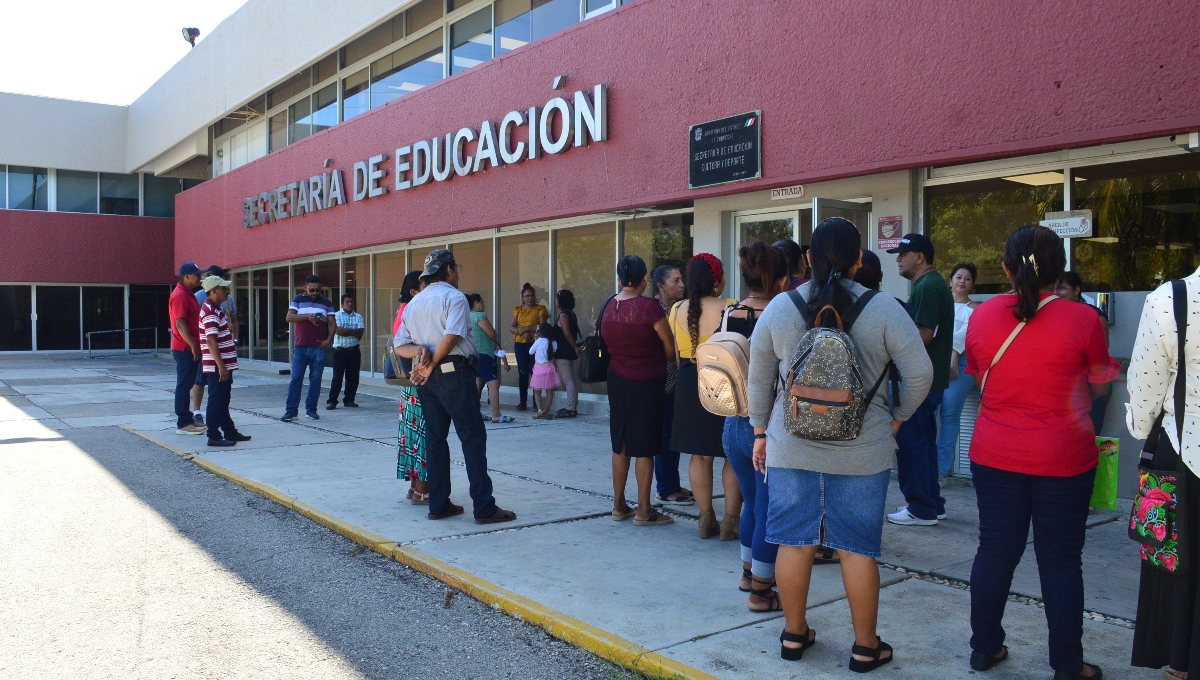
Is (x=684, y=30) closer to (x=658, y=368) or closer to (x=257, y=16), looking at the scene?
(x=658, y=368)

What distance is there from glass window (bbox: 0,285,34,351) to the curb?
26.2 meters

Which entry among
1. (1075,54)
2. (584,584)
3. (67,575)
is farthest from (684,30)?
(67,575)

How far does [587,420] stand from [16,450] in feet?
20.6

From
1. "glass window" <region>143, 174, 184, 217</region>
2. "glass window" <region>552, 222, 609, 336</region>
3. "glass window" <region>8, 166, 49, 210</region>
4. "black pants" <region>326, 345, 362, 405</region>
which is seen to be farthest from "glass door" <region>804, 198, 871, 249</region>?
"glass window" <region>8, 166, 49, 210</region>

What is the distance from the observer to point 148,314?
29.8 meters

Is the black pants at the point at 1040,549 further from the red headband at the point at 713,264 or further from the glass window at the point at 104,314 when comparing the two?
the glass window at the point at 104,314

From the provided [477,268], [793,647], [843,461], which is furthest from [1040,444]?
[477,268]

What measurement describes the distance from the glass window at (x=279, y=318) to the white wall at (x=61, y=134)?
1095 cm

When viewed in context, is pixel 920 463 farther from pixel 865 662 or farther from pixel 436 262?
pixel 436 262

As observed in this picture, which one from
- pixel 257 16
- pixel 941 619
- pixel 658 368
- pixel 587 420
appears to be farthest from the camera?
pixel 257 16

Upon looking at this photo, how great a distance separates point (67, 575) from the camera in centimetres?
522

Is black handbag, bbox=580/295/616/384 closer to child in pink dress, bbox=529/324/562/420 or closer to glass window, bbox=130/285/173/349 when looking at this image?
child in pink dress, bbox=529/324/562/420

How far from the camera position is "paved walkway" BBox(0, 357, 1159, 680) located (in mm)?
3887

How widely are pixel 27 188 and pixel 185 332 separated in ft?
74.3
